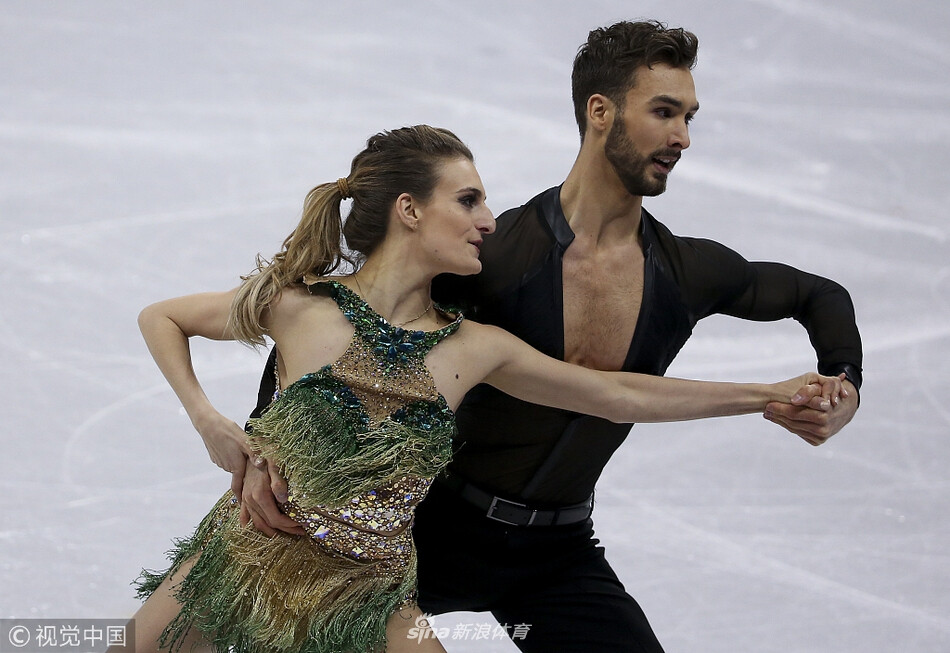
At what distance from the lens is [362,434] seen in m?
2.86

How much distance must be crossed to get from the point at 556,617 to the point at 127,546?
1680mm

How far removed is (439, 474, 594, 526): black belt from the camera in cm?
346

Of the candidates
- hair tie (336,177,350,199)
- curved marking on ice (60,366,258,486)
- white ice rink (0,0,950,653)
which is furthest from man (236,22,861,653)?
curved marking on ice (60,366,258,486)

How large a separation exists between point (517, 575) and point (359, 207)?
3.64 feet

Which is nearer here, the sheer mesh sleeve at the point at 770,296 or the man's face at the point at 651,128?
the man's face at the point at 651,128

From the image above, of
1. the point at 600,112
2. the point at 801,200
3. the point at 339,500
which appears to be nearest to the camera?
the point at 339,500

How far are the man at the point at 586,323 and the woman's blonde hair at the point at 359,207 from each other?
1.03 ft

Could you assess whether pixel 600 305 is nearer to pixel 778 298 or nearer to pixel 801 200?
pixel 778 298

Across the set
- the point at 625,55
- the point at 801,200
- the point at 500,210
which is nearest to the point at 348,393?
the point at 625,55

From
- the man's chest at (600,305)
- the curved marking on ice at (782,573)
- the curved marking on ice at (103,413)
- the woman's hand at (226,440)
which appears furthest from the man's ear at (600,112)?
the curved marking on ice at (103,413)

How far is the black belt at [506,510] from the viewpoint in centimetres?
346

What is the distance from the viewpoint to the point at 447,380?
297cm

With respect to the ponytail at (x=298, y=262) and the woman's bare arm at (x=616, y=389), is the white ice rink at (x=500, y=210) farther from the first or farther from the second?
the ponytail at (x=298, y=262)

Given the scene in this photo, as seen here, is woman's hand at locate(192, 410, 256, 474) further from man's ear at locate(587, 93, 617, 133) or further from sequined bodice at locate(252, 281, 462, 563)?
Result: man's ear at locate(587, 93, 617, 133)
